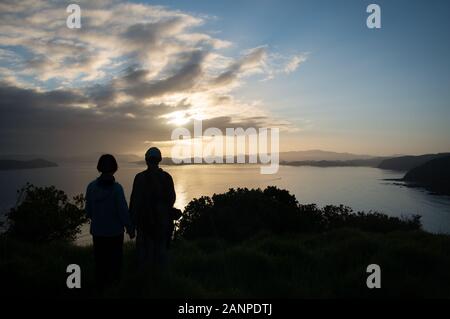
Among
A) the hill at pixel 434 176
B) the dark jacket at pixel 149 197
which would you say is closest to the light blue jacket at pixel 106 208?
the dark jacket at pixel 149 197

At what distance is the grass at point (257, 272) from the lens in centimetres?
613

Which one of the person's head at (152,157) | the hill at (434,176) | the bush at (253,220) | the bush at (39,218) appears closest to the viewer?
the person's head at (152,157)

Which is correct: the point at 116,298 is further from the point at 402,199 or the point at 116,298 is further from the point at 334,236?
the point at 402,199

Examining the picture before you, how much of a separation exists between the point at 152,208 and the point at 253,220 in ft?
62.2

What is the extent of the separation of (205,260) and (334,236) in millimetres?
6342

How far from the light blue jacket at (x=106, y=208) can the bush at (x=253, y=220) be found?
17.6 metres

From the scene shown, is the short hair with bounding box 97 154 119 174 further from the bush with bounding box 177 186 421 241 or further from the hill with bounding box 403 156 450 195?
the hill with bounding box 403 156 450 195

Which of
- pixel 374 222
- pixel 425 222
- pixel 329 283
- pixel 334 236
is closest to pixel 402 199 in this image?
pixel 425 222

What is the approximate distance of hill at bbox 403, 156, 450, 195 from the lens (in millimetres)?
128788

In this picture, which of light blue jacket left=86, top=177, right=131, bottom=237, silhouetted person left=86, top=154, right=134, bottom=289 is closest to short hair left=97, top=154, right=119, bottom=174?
silhouetted person left=86, top=154, right=134, bottom=289

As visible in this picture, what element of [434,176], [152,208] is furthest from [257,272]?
[434,176]

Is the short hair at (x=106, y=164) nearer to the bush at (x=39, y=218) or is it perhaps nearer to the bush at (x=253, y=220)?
the bush at (x=39, y=218)

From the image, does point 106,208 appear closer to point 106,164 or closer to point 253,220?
point 106,164

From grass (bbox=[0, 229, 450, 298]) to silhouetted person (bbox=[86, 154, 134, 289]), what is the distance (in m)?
0.63
